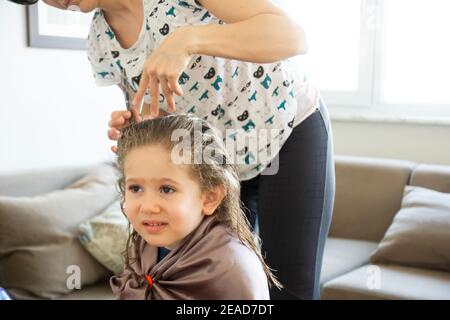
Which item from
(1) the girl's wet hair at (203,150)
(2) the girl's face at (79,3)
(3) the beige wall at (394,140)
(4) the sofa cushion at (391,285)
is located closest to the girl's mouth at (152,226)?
(1) the girl's wet hair at (203,150)

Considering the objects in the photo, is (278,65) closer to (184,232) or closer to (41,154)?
(184,232)

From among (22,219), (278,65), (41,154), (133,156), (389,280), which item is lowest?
(389,280)

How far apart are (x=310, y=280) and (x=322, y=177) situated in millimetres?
210

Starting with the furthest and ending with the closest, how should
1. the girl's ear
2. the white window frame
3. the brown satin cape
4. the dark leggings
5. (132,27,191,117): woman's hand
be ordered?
the white window frame
the dark leggings
the girl's ear
the brown satin cape
(132,27,191,117): woman's hand

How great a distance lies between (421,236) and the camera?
259cm

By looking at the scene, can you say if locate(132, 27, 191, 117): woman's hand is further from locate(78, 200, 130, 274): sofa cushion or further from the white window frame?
the white window frame

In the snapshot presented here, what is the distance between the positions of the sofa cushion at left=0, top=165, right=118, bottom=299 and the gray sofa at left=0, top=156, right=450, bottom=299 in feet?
0.25

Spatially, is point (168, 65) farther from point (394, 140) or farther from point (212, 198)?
point (394, 140)

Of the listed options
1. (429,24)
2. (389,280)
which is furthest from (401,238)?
(429,24)

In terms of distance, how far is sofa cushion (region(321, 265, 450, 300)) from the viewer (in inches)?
91.2

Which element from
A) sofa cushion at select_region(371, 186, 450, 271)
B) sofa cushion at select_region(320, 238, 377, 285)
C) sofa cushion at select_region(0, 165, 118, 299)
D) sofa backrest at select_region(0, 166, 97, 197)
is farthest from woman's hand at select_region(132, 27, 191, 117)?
sofa cushion at select_region(371, 186, 450, 271)

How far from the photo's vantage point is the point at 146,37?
4.22ft

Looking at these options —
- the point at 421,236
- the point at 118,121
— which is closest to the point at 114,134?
the point at 118,121

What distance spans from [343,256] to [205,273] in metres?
1.78
